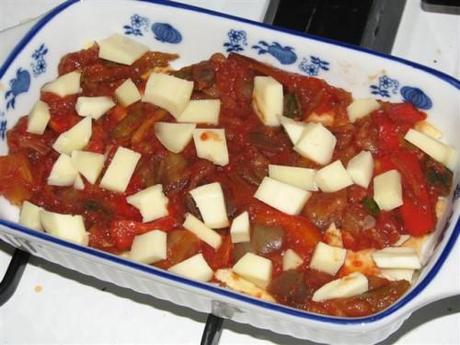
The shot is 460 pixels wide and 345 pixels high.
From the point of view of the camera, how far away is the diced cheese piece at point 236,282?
179 cm

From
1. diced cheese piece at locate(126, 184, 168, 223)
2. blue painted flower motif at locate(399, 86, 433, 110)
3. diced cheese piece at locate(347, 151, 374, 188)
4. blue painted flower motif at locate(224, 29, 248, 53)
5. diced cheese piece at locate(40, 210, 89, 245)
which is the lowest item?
diced cheese piece at locate(40, 210, 89, 245)

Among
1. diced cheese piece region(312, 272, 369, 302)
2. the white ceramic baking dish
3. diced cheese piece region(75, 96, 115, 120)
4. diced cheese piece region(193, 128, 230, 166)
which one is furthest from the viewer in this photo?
diced cheese piece region(75, 96, 115, 120)

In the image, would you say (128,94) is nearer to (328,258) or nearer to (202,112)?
(202,112)

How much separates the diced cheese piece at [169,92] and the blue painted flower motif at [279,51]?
0.20m

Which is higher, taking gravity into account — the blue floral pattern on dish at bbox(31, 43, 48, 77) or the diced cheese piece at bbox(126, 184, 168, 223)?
the blue floral pattern on dish at bbox(31, 43, 48, 77)

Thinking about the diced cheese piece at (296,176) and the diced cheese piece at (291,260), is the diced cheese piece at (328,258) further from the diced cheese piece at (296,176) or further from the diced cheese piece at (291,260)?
the diced cheese piece at (296,176)

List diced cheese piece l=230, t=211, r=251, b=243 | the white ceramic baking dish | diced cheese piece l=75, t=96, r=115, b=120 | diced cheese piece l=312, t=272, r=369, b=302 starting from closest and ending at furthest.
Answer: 1. the white ceramic baking dish
2. diced cheese piece l=312, t=272, r=369, b=302
3. diced cheese piece l=230, t=211, r=251, b=243
4. diced cheese piece l=75, t=96, r=115, b=120

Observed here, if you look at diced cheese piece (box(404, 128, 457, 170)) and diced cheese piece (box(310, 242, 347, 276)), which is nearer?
diced cheese piece (box(310, 242, 347, 276))

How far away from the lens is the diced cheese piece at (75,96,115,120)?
2043mm

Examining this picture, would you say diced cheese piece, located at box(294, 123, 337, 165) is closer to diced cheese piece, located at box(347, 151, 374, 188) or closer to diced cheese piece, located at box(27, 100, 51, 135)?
diced cheese piece, located at box(347, 151, 374, 188)

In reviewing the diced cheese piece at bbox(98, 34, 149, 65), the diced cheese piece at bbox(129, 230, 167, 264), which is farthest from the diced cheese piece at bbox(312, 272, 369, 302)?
the diced cheese piece at bbox(98, 34, 149, 65)

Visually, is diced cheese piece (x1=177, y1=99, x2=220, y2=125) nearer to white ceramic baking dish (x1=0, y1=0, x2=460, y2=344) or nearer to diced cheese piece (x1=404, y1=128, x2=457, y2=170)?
white ceramic baking dish (x1=0, y1=0, x2=460, y2=344)

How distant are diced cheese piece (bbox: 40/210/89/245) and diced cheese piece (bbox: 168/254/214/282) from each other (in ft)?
0.75

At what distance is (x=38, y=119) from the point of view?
A: 2.01 metres
